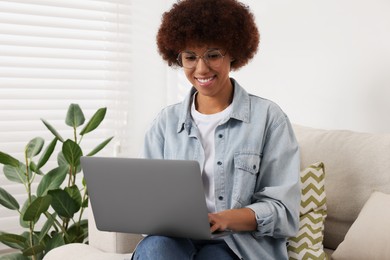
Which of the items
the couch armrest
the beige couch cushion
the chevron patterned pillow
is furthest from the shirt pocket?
the couch armrest

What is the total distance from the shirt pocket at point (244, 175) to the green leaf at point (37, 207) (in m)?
1.08

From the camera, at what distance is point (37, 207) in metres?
2.59

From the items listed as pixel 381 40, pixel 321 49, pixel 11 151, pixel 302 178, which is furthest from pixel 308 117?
pixel 11 151

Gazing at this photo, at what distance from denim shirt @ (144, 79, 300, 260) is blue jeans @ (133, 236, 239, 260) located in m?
0.04

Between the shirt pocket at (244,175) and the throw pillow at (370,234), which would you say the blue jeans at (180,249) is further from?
the throw pillow at (370,234)

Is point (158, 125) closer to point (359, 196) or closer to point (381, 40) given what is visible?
point (359, 196)

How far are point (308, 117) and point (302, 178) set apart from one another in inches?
27.0

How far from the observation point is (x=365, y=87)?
7.72ft

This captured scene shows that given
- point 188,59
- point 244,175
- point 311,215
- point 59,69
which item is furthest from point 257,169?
point 59,69

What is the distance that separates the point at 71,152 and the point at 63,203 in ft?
0.77

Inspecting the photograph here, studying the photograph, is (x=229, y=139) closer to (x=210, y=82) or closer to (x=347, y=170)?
(x=210, y=82)

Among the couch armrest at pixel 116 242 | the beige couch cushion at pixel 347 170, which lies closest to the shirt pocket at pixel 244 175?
the beige couch cushion at pixel 347 170

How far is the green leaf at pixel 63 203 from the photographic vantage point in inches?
106

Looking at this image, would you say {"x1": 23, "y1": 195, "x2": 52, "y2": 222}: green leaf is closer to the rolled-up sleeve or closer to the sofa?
the sofa
